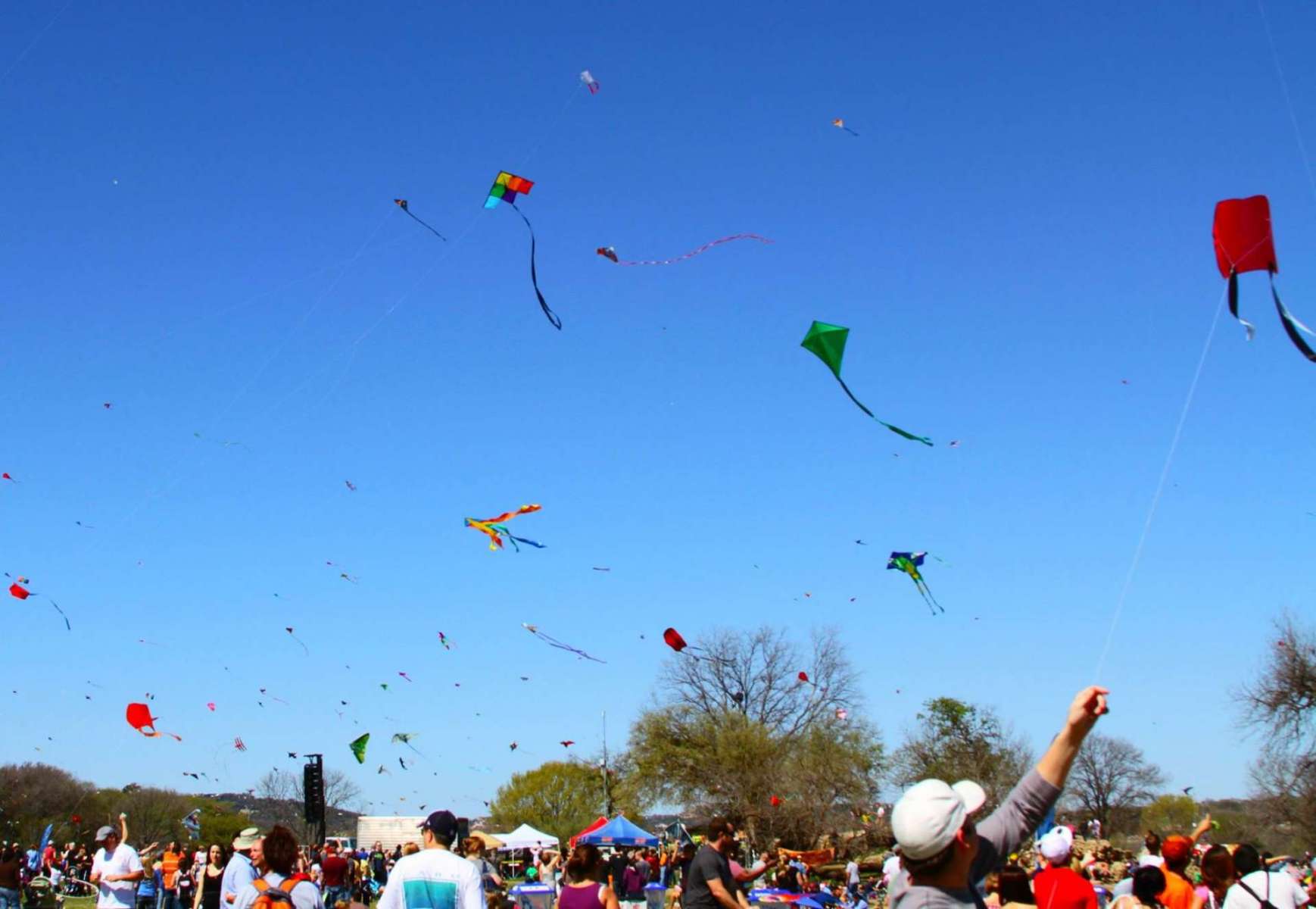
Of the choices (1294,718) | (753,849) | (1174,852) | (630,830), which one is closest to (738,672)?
(753,849)

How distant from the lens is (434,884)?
5332mm

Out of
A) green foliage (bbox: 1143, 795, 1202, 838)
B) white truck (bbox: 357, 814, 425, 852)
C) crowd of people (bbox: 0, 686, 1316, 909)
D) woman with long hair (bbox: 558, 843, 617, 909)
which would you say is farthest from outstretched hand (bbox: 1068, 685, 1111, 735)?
green foliage (bbox: 1143, 795, 1202, 838)

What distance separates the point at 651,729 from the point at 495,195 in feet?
147

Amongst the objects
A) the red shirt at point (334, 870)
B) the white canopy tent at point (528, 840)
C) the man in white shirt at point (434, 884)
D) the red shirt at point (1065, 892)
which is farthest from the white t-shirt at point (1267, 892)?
the white canopy tent at point (528, 840)

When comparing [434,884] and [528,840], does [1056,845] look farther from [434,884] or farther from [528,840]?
[528,840]

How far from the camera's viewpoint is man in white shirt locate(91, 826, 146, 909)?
9781mm

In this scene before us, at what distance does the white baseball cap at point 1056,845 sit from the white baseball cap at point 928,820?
4011 millimetres

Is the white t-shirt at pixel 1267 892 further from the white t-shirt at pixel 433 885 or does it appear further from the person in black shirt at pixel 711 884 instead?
the white t-shirt at pixel 433 885

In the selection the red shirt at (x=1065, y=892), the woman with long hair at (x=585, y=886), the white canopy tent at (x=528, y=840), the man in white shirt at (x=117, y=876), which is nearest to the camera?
the red shirt at (x=1065, y=892)

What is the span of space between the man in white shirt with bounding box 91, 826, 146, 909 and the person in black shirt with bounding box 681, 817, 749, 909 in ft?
16.7

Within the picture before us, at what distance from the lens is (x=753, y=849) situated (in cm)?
5022

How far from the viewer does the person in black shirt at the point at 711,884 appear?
23.8 feet

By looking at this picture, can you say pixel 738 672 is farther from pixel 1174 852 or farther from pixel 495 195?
pixel 1174 852

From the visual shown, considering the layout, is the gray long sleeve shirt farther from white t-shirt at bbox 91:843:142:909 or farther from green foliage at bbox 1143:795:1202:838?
green foliage at bbox 1143:795:1202:838
